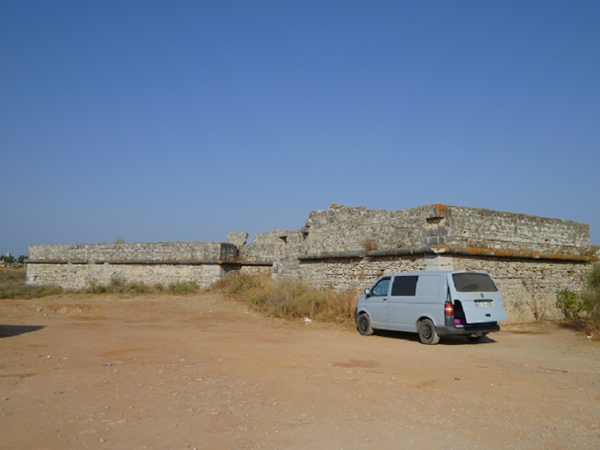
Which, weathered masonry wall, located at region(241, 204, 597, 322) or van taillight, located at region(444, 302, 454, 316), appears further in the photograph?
weathered masonry wall, located at region(241, 204, 597, 322)

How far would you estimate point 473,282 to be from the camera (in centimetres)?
1201

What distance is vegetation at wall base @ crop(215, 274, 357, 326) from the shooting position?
16.4 meters

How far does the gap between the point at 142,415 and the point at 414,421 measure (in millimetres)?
2889

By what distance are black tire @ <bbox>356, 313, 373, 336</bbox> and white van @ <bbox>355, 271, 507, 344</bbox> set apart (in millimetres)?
579

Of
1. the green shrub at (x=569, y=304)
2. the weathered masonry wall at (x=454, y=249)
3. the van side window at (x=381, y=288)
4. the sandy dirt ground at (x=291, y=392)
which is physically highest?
the weathered masonry wall at (x=454, y=249)

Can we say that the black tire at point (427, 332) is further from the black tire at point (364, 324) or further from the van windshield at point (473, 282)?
the black tire at point (364, 324)

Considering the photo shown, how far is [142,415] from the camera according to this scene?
574 cm

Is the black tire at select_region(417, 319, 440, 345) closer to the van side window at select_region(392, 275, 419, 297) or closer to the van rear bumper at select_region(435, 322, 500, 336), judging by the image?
the van rear bumper at select_region(435, 322, 500, 336)

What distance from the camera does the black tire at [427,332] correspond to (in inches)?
472

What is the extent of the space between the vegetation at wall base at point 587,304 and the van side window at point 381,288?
5.03 m

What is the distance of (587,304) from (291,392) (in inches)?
455

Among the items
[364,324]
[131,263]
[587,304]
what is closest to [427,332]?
[364,324]

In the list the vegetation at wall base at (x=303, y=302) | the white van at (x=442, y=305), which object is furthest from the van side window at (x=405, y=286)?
the vegetation at wall base at (x=303, y=302)

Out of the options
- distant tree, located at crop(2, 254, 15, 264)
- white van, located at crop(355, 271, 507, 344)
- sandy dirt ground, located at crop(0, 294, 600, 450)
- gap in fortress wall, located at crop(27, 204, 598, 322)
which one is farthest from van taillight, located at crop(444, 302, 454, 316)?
distant tree, located at crop(2, 254, 15, 264)
